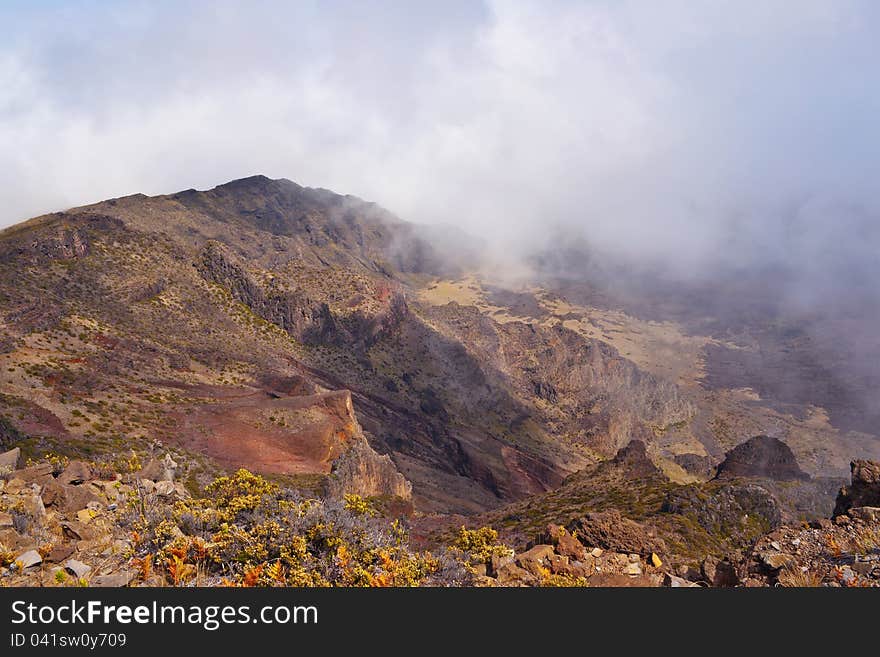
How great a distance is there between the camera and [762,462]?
73812mm

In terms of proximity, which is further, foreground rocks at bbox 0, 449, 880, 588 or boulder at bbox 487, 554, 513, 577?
boulder at bbox 487, 554, 513, 577

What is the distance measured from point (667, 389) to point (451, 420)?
220 ft

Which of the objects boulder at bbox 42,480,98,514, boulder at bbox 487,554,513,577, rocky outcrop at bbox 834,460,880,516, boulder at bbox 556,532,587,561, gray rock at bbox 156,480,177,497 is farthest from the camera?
rocky outcrop at bbox 834,460,880,516

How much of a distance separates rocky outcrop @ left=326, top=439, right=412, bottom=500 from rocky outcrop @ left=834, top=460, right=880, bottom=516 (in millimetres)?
32202

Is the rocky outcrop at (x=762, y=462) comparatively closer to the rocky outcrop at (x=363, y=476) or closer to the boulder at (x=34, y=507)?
the rocky outcrop at (x=363, y=476)

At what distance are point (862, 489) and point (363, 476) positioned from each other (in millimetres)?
37623

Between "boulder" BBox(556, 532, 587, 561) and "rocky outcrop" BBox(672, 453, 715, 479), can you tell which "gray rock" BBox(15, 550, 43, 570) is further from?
"rocky outcrop" BBox(672, 453, 715, 479)

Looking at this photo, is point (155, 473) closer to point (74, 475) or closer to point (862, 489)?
point (74, 475)

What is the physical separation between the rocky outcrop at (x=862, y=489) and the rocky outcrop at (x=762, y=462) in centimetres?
5276

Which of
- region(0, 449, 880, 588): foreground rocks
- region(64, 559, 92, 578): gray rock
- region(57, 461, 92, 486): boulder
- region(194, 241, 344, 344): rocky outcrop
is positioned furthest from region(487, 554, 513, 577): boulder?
region(194, 241, 344, 344): rocky outcrop

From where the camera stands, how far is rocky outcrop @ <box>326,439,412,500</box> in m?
48.2

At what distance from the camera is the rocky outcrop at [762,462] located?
71.6 m

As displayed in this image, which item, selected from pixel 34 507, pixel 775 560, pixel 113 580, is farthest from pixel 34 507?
pixel 775 560

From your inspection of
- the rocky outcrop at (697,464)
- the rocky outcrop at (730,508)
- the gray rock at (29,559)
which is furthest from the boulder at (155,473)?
the rocky outcrop at (697,464)
